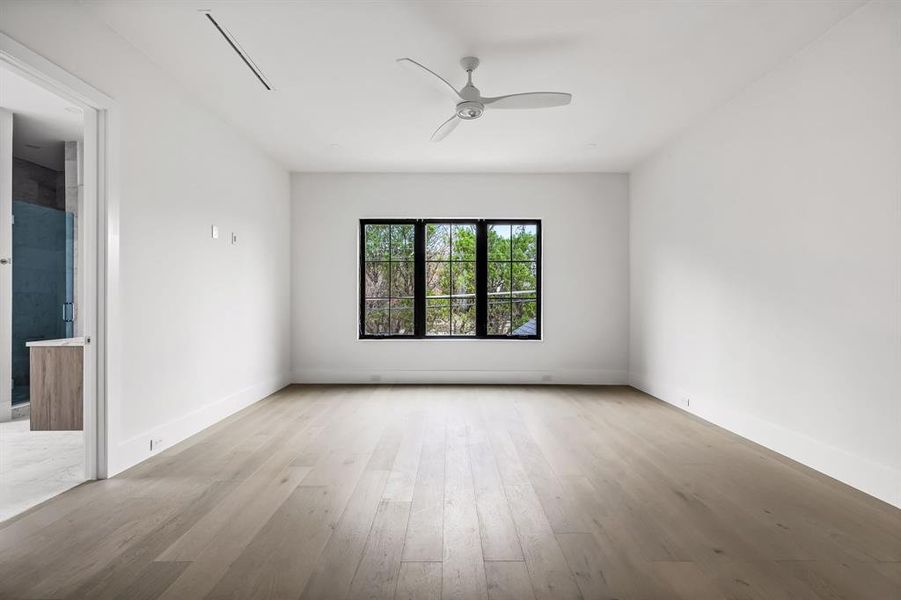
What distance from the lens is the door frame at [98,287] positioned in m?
2.88

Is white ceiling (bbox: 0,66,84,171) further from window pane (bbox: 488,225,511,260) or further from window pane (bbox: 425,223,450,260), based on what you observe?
window pane (bbox: 488,225,511,260)

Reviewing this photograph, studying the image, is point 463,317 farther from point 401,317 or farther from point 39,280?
point 39,280

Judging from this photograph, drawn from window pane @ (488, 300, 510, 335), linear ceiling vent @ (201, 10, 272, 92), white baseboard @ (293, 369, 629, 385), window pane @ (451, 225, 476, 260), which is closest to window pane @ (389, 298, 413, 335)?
white baseboard @ (293, 369, 629, 385)

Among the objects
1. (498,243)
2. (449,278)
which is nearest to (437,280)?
(449,278)

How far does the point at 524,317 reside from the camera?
6398mm

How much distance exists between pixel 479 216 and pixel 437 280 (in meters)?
1.01

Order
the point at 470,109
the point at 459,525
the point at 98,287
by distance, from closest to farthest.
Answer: the point at 459,525, the point at 98,287, the point at 470,109

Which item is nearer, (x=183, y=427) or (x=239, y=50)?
(x=239, y=50)

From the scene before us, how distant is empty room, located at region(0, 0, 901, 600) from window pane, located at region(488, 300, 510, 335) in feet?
3.09

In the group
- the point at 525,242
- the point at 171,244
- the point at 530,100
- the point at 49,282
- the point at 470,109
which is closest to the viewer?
the point at 530,100

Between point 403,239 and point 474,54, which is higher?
point 474,54

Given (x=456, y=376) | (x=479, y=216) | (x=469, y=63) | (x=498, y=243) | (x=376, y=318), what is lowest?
(x=456, y=376)

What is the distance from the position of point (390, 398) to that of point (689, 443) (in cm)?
300

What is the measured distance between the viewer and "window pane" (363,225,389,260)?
641 cm
